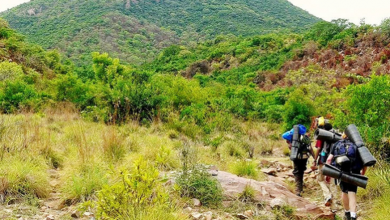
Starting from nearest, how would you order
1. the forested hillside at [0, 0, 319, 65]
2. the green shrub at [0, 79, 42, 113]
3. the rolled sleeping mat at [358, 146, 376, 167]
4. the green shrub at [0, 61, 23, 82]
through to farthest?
the rolled sleeping mat at [358, 146, 376, 167], the green shrub at [0, 79, 42, 113], the green shrub at [0, 61, 23, 82], the forested hillside at [0, 0, 319, 65]

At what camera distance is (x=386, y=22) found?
27969mm

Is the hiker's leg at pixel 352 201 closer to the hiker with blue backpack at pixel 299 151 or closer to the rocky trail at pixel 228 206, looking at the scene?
the rocky trail at pixel 228 206

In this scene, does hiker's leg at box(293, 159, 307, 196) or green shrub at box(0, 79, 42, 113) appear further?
green shrub at box(0, 79, 42, 113)

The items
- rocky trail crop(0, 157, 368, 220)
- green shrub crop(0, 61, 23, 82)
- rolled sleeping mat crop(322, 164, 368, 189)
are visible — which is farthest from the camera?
green shrub crop(0, 61, 23, 82)

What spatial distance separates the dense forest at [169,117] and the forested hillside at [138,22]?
27.2 meters

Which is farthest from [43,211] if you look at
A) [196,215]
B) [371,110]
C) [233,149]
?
[371,110]

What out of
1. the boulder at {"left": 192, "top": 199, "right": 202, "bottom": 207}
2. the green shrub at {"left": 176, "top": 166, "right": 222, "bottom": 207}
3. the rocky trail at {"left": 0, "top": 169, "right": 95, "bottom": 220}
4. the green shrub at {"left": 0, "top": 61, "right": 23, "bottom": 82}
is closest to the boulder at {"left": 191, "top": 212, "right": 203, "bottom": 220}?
the boulder at {"left": 192, "top": 199, "right": 202, "bottom": 207}

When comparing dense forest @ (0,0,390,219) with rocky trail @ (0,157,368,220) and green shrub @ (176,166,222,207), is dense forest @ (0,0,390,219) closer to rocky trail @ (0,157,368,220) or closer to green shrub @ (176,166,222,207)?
green shrub @ (176,166,222,207)

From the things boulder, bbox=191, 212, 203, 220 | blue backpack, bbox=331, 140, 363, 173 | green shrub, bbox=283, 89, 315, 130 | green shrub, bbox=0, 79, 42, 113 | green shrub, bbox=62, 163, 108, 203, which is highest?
blue backpack, bbox=331, 140, 363, 173

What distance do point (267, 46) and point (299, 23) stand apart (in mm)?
43082

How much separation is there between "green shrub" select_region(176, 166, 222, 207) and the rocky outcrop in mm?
279

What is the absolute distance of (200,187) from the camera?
498 cm

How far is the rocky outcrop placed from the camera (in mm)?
5175

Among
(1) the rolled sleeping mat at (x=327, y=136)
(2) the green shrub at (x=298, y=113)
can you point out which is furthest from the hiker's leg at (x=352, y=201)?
(2) the green shrub at (x=298, y=113)
